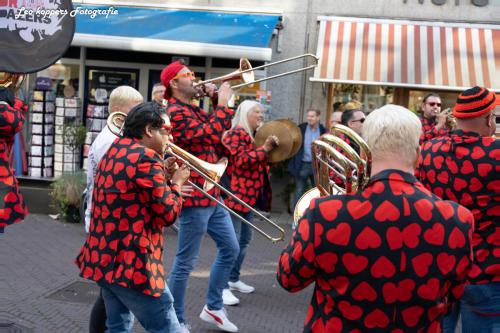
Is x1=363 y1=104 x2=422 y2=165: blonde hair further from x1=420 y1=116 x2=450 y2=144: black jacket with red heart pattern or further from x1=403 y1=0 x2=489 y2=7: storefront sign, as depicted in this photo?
x1=403 y1=0 x2=489 y2=7: storefront sign

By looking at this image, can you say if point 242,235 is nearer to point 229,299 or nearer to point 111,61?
point 229,299

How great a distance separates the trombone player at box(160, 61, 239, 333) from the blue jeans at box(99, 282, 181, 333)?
1.04 m

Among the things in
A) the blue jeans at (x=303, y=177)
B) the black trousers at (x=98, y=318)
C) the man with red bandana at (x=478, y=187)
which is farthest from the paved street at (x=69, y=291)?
the man with red bandana at (x=478, y=187)

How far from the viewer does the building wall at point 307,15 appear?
11125 mm

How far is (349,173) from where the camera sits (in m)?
2.51

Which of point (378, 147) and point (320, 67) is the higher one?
point (320, 67)

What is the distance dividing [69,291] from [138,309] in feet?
9.16

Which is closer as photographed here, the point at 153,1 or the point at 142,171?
the point at 142,171

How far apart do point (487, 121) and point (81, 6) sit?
9530 millimetres

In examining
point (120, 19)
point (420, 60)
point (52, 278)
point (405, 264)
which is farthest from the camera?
point (120, 19)

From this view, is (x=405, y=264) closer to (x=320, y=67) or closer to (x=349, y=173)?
(x=349, y=173)

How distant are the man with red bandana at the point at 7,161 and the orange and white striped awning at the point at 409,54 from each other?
20.7 ft

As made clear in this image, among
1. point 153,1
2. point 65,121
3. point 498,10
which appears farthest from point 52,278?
point 498,10

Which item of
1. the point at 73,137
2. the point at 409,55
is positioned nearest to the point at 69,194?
the point at 73,137
